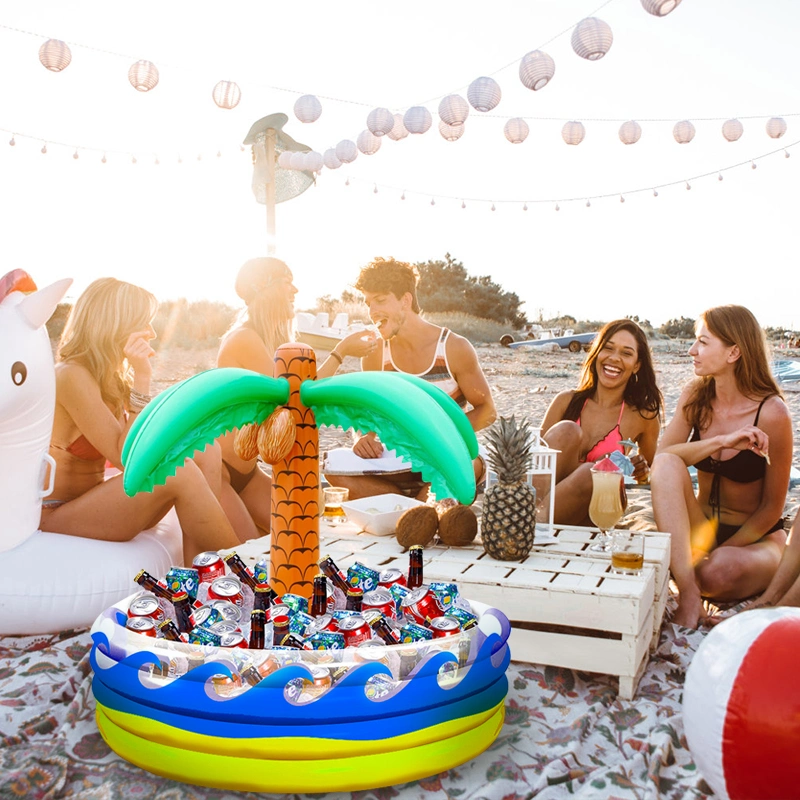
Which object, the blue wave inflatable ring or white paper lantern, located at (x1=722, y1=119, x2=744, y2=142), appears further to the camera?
white paper lantern, located at (x1=722, y1=119, x2=744, y2=142)

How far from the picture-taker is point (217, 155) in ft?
24.8

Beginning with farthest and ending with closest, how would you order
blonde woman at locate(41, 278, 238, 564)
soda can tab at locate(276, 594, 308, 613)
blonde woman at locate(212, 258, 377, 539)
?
blonde woman at locate(212, 258, 377, 539)
blonde woman at locate(41, 278, 238, 564)
soda can tab at locate(276, 594, 308, 613)

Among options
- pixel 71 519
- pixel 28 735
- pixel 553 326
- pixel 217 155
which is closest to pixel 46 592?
pixel 71 519

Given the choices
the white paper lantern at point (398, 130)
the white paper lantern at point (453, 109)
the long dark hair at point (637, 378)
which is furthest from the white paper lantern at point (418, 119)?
the long dark hair at point (637, 378)

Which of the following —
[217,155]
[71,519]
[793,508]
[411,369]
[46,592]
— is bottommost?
[793,508]

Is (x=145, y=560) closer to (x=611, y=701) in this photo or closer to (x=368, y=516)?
(x=368, y=516)

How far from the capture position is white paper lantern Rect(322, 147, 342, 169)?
22.9ft

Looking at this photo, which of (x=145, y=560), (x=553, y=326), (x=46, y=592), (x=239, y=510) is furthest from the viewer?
(x=553, y=326)

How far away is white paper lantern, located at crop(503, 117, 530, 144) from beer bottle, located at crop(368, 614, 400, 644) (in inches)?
211

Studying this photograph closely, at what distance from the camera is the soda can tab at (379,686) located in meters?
1.76

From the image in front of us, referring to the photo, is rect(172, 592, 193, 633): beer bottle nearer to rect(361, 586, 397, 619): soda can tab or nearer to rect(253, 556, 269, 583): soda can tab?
rect(253, 556, 269, 583): soda can tab

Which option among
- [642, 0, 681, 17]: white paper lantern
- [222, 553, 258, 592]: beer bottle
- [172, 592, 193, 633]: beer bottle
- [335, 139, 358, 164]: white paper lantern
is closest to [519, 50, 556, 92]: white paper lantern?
[642, 0, 681, 17]: white paper lantern

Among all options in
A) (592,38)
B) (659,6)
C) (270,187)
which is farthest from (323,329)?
(659,6)

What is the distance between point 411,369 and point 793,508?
2.52 m
